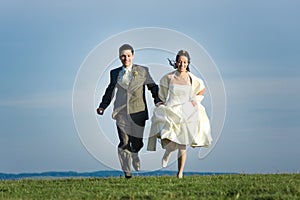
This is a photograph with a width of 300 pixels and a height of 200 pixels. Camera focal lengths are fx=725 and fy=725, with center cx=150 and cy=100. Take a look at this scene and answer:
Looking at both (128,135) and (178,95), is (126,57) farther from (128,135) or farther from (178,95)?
(128,135)

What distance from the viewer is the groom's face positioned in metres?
14.8

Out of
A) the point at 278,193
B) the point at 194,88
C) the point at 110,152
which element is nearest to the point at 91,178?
the point at 110,152

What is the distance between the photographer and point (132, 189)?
12.5 m

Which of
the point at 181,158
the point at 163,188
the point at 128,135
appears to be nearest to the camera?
the point at 163,188

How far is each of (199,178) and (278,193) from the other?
3.38 metres

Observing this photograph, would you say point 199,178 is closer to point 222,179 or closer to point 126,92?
point 222,179

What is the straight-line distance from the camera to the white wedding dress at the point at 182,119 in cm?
1416

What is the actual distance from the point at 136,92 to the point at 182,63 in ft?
3.96

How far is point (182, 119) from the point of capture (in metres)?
14.2

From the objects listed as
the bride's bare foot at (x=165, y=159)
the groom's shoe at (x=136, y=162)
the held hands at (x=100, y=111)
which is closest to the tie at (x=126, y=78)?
the held hands at (x=100, y=111)

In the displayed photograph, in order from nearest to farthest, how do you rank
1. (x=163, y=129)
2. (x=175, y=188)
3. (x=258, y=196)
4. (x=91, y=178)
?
1. (x=258, y=196)
2. (x=175, y=188)
3. (x=163, y=129)
4. (x=91, y=178)

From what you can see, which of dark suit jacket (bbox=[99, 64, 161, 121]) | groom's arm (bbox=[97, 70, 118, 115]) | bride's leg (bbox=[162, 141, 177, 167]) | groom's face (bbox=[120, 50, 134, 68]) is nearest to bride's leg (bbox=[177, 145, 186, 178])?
bride's leg (bbox=[162, 141, 177, 167])

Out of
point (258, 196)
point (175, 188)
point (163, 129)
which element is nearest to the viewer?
point (258, 196)

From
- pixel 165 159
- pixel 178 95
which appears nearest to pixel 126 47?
pixel 178 95
